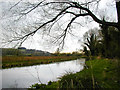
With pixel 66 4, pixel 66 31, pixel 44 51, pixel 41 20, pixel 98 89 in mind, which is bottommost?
pixel 98 89

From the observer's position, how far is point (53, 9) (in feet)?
12.0

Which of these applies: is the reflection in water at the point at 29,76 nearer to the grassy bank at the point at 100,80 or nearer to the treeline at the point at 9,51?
the treeline at the point at 9,51

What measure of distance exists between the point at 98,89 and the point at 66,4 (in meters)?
3.66

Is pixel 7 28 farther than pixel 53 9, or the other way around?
pixel 53 9

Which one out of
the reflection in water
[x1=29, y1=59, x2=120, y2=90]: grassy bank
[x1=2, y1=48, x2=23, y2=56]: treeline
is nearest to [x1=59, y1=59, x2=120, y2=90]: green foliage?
[x1=29, y1=59, x2=120, y2=90]: grassy bank

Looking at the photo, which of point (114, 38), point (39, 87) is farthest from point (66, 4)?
point (39, 87)

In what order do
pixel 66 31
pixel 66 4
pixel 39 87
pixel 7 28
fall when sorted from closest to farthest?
pixel 7 28 < pixel 39 87 < pixel 66 4 < pixel 66 31

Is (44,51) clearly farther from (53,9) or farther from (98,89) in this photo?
(98,89)

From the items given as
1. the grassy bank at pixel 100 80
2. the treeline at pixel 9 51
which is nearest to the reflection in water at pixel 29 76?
the treeline at pixel 9 51

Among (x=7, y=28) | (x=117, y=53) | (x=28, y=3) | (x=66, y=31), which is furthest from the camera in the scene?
(x=66, y=31)

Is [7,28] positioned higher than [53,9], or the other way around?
[53,9]

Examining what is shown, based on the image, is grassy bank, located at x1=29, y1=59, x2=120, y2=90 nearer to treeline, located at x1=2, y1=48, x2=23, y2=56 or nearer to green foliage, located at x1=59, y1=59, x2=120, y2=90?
green foliage, located at x1=59, y1=59, x2=120, y2=90

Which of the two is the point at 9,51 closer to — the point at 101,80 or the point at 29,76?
the point at 101,80

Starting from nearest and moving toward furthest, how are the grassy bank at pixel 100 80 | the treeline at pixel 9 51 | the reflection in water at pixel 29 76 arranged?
the grassy bank at pixel 100 80
the treeline at pixel 9 51
the reflection in water at pixel 29 76
